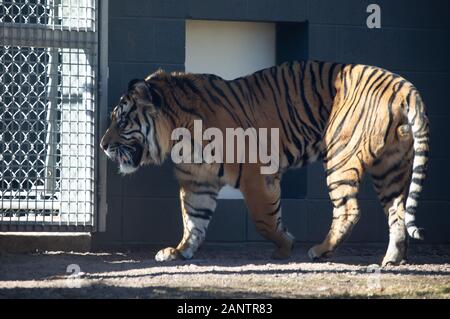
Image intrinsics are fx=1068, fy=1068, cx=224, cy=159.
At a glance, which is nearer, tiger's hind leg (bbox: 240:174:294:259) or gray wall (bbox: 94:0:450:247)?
tiger's hind leg (bbox: 240:174:294:259)

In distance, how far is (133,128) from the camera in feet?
28.9

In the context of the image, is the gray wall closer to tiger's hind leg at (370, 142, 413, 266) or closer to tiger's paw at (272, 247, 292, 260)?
tiger's paw at (272, 247, 292, 260)

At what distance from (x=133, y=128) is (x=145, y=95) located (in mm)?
296

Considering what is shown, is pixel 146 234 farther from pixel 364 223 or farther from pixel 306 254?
pixel 364 223

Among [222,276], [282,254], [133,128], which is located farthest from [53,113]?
[222,276]

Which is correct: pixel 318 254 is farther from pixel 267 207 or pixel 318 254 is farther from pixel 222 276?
pixel 222 276

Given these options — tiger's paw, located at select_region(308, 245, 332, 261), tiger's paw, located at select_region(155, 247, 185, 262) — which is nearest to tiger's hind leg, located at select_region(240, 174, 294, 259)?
tiger's paw, located at select_region(308, 245, 332, 261)

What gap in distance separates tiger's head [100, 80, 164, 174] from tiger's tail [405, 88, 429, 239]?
6.75 feet

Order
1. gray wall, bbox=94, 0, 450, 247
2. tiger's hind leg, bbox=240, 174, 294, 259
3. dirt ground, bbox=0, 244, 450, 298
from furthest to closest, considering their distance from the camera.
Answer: gray wall, bbox=94, 0, 450, 247, tiger's hind leg, bbox=240, 174, 294, 259, dirt ground, bbox=0, 244, 450, 298

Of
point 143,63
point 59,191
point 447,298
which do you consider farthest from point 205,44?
point 447,298

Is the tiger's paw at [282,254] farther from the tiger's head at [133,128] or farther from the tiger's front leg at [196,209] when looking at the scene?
the tiger's head at [133,128]

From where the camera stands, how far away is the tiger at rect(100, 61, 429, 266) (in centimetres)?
840

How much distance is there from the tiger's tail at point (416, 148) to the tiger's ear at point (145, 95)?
203 centimetres
